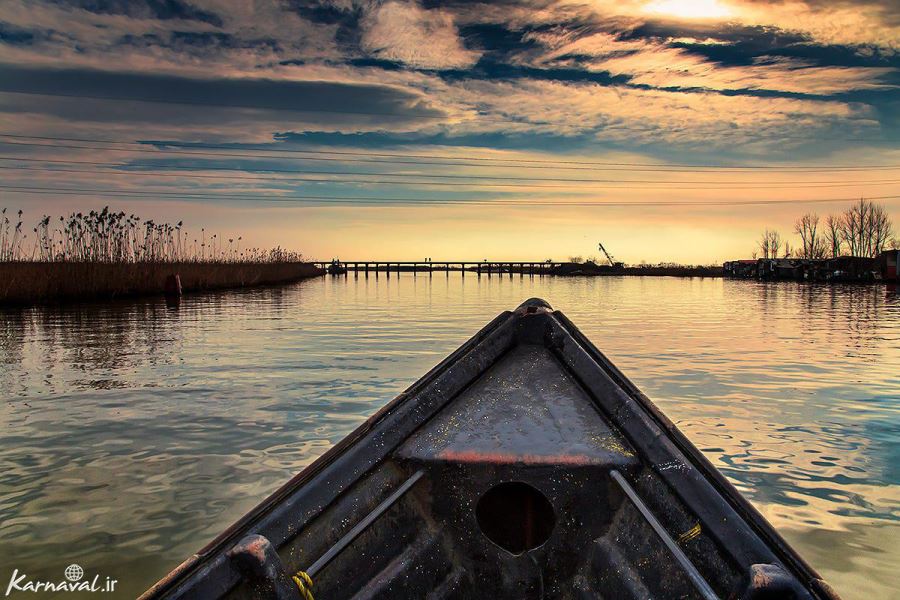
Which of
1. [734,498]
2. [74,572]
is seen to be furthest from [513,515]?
[74,572]

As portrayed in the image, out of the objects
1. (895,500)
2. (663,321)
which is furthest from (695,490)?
(663,321)

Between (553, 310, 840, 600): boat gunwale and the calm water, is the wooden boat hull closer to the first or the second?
(553, 310, 840, 600): boat gunwale

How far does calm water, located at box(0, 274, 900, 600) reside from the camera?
441 centimetres

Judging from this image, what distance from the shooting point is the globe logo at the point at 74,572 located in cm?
390

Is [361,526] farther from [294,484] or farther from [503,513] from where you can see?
[503,513]

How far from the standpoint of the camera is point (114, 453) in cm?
616

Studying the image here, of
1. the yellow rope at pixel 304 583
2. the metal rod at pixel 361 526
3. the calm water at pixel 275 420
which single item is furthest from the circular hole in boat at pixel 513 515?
the calm water at pixel 275 420

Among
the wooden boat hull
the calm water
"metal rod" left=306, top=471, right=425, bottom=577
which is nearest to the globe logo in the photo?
the calm water

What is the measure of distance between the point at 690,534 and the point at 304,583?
1.32m

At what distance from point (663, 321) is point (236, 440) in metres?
15.6

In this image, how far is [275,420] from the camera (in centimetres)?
731

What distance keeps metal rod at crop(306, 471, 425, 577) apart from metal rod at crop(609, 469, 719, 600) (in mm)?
789

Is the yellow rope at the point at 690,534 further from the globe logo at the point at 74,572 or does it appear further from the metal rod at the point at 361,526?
the globe logo at the point at 74,572

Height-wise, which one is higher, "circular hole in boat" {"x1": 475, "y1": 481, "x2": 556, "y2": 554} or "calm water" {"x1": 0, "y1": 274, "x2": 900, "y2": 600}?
"circular hole in boat" {"x1": 475, "y1": 481, "x2": 556, "y2": 554}
